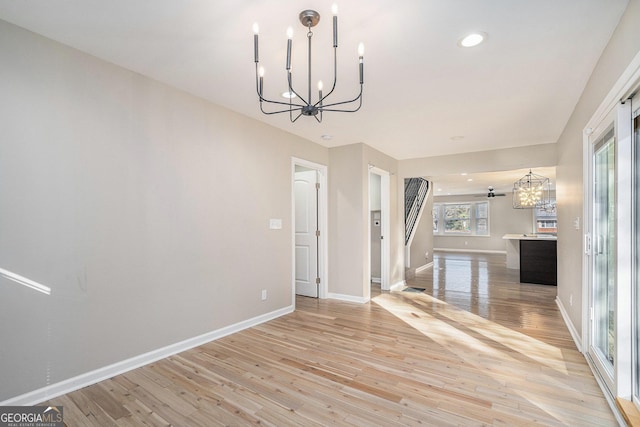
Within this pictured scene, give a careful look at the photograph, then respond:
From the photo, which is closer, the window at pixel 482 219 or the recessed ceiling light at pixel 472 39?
the recessed ceiling light at pixel 472 39

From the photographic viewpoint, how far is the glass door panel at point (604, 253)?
2.27m

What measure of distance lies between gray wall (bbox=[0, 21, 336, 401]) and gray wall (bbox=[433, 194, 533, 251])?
11639 mm

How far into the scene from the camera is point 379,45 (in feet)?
7.50

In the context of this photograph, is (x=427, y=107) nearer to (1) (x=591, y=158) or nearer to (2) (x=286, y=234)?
(1) (x=591, y=158)

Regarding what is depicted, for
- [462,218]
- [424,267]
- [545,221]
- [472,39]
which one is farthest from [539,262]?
[462,218]

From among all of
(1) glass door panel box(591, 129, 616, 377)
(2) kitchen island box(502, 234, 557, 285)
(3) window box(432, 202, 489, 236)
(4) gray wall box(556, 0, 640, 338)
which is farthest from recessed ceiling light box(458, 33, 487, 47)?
(3) window box(432, 202, 489, 236)

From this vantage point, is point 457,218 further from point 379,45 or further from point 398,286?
point 379,45

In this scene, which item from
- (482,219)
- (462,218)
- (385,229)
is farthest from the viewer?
(462,218)

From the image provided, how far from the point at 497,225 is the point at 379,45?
12300mm

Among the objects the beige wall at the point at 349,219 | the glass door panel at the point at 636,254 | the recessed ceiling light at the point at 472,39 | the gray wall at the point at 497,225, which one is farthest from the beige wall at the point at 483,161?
the gray wall at the point at 497,225

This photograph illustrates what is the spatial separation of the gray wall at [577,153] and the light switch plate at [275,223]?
3.23 metres

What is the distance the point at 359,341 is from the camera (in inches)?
131

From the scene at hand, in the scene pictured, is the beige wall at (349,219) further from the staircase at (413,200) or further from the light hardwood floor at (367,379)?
the staircase at (413,200)

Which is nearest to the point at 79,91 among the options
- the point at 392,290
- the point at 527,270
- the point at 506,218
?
the point at 392,290
